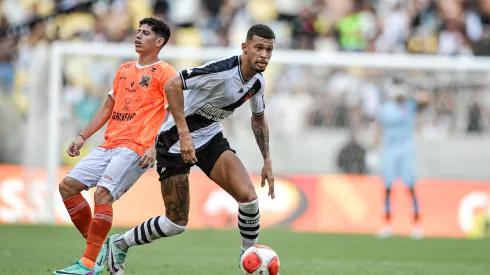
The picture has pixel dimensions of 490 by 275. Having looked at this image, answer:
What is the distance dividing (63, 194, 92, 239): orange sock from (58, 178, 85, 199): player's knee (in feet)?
0.25

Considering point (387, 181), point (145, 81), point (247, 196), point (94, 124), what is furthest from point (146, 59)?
point (387, 181)

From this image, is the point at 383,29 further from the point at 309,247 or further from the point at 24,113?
the point at 309,247

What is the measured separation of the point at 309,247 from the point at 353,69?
6.64 meters

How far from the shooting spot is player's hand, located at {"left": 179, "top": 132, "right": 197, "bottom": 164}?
7652mm

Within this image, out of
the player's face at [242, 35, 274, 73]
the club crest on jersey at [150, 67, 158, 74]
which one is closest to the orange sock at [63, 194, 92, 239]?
the club crest on jersey at [150, 67, 158, 74]

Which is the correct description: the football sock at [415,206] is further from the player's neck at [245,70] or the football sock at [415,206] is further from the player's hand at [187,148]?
the player's hand at [187,148]

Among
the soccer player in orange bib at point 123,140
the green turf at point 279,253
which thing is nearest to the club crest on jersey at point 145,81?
the soccer player in orange bib at point 123,140

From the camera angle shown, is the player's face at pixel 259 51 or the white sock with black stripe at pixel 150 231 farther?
the white sock with black stripe at pixel 150 231

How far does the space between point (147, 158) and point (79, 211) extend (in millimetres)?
944

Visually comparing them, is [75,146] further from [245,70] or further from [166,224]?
[245,70]

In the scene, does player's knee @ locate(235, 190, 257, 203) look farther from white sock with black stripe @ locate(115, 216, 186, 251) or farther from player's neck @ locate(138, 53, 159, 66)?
player's neck @ locate(138, 53, 159, 66)

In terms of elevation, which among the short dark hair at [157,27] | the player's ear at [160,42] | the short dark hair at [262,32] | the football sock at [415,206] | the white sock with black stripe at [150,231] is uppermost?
the short dark hair at [157,27]

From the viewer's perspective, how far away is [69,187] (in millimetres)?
8422

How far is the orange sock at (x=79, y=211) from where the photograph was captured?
336 inches
